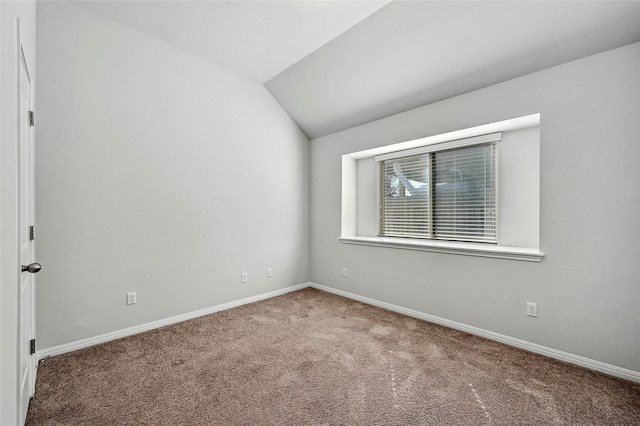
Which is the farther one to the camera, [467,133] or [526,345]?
[467,133]

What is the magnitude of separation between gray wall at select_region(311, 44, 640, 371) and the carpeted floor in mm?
274

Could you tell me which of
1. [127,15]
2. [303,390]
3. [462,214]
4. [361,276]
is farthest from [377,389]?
[127,15]

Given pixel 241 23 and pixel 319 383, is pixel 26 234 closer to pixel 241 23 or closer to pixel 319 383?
pixel 319 383

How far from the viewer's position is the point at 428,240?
379cm

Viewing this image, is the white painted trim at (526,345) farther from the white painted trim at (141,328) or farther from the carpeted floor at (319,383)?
the white painted trim at (141,328)

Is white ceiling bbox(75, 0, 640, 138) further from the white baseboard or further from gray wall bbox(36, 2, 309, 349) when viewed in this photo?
the white baseboard

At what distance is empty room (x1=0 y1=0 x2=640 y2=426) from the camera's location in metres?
1.87

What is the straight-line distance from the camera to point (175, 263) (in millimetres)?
3197

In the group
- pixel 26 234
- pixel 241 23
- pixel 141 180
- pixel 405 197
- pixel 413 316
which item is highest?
pixel 241 23

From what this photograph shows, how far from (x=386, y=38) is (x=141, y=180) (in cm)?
284

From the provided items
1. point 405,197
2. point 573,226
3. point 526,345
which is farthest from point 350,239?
point 573,226

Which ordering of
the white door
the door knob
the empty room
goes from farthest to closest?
the empty room → the white door → the door knob

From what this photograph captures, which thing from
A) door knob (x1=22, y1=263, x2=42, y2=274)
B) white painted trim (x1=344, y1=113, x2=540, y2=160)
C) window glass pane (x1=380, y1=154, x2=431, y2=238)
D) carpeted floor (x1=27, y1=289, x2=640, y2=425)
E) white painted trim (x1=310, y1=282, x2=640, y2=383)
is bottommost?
carpeted floor (x1=27, y1=289, x2=640, y2=425)

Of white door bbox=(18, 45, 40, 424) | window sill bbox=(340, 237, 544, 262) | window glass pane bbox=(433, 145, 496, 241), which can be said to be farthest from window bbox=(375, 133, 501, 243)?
white door bbox=(18, 45, 40, 424)
